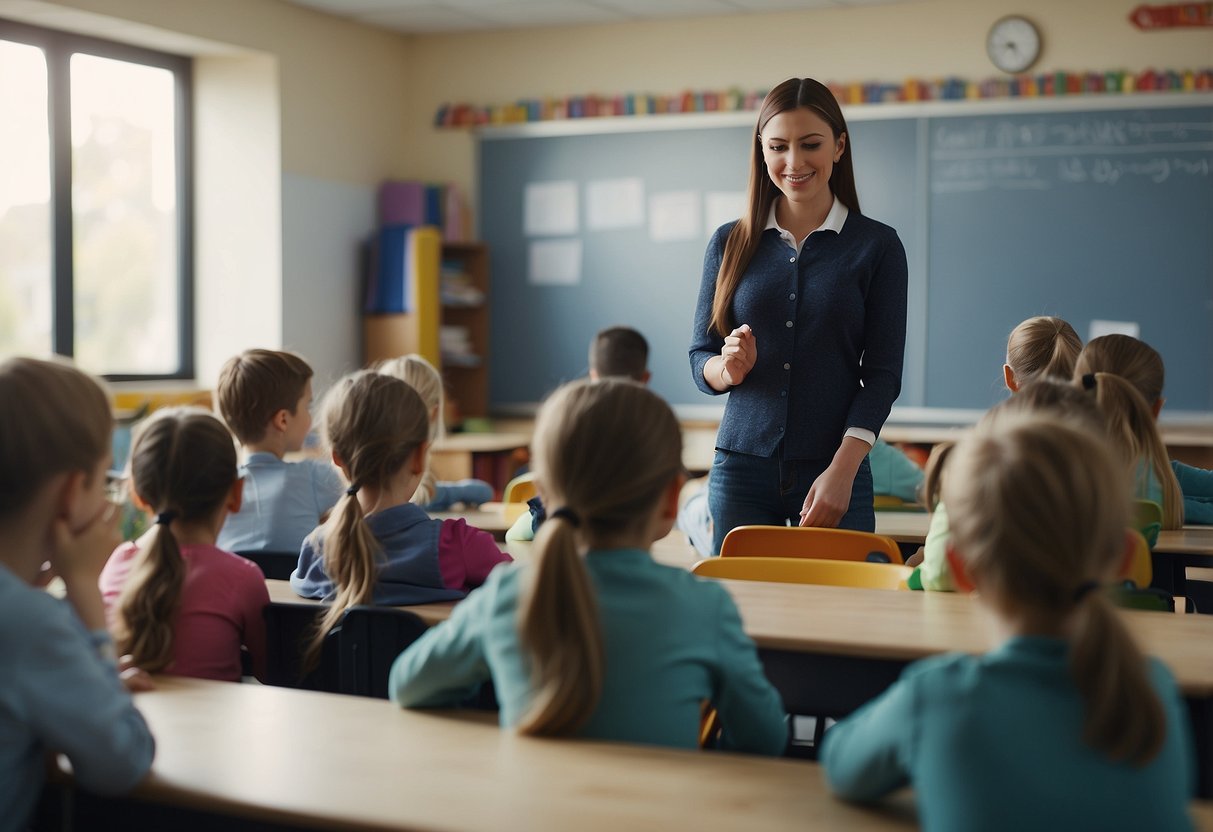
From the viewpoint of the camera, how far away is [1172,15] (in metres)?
5.58

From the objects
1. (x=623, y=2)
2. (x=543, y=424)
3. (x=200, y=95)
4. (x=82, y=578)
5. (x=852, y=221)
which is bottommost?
(x=82, y=578)

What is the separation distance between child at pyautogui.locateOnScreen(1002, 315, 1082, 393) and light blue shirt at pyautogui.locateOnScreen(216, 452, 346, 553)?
5.14 feet

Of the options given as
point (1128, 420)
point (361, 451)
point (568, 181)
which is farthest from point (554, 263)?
point (361, 451)

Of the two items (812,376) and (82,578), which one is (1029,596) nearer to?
(82,578)

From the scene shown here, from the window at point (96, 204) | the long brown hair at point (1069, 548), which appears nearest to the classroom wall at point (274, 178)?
the window at point (96, 204)

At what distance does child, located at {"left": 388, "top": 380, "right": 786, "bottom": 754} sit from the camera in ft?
4.68

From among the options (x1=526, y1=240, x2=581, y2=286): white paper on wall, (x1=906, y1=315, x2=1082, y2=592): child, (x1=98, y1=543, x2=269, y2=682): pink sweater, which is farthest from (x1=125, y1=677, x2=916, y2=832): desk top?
(x1=526, y1=240, x2=581, y2=286): white paper on wall

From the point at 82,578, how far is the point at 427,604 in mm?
727

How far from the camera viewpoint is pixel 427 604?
2.12m

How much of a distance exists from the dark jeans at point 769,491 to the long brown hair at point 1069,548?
1.45 m

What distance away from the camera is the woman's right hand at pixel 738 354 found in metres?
2.54

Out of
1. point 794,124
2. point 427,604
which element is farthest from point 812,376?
point 427,604

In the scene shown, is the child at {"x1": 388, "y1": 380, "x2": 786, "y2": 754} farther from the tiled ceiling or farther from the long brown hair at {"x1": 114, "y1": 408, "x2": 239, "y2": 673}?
the tiled ceiling

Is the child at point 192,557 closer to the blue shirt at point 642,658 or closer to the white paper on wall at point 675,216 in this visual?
the blue shirt at point 642,658
